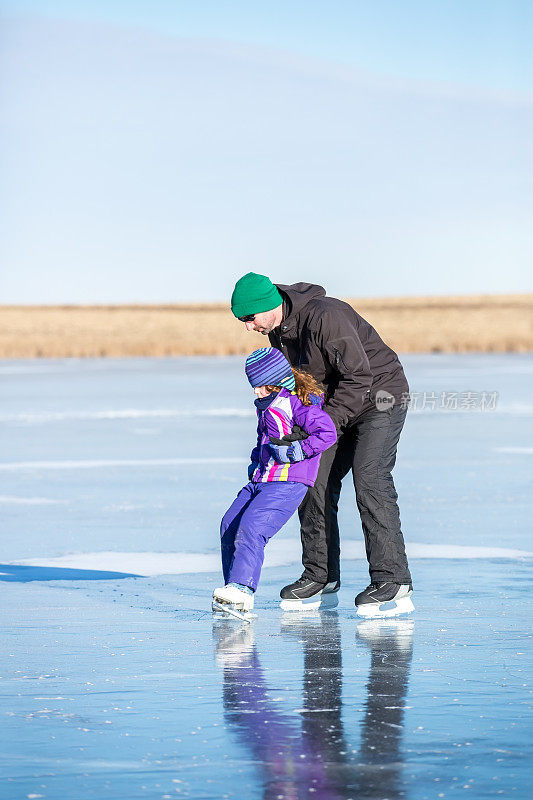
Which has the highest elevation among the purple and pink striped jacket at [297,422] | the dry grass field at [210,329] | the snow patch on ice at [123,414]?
the purple and pink striped jacket at [297,422]

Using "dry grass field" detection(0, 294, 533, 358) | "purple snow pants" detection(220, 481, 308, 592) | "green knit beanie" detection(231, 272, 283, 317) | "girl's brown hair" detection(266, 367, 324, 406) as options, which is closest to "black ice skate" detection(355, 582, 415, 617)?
"purple snow pants" detection(220, 481, 308, 592)

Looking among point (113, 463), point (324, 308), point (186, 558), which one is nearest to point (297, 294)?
point (324, 308)

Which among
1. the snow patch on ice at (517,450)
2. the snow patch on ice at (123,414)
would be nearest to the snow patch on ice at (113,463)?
the snow patch on ice at (517,450)

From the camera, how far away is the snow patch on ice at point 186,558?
7.69 meters

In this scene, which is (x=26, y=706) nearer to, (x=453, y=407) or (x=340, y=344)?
(x=340, y=344)

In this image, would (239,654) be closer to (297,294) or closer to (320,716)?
(320,716)

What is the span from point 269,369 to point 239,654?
1188mm

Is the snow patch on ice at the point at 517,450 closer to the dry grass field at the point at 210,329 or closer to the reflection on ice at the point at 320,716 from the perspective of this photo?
the reflection on ice at the point at 320,716

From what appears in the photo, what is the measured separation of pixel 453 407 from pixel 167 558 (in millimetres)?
14198

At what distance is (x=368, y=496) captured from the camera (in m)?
6.40

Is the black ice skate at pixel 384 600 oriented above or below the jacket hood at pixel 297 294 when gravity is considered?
below

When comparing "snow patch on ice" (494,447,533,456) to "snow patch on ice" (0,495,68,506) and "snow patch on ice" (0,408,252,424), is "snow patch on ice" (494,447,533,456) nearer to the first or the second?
"snow patch on ice" (0,408,252,424)

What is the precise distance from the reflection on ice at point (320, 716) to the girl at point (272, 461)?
0.24 meters

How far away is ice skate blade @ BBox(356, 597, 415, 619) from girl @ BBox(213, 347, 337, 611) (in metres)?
0.48
